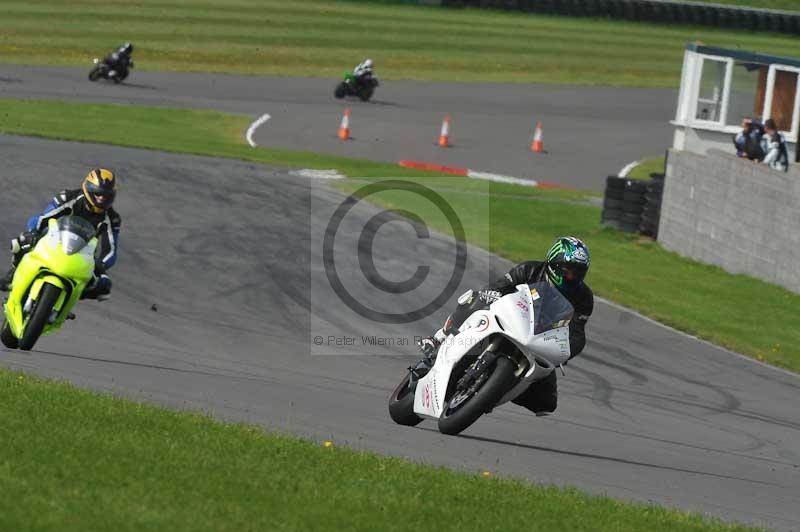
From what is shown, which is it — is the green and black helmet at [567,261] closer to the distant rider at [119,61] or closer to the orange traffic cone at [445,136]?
the orange traffic cone at [445,136]

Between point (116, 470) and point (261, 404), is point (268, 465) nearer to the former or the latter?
point (116, 470)

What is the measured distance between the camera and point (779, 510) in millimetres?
9469

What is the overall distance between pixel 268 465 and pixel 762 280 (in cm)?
1431

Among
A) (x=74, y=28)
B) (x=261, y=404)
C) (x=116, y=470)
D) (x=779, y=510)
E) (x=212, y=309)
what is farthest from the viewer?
(x=74, y=28)

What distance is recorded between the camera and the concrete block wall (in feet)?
66.3

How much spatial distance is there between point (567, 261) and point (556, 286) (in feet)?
1.03

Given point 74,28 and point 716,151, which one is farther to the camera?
point 74,28

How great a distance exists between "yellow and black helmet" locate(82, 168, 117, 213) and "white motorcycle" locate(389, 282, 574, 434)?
3.38m

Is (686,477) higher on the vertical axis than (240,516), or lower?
lower

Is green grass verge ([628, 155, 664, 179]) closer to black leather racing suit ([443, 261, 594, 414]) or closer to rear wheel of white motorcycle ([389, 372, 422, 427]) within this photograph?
black leather racing suit ([443, 261, 594, 414])

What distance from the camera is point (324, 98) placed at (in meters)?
40.1

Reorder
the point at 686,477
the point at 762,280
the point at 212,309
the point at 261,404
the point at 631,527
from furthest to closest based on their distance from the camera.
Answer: the point at 762,280 → the point at 212,309 → the point at 261,404 → the point at 686,477 → the point at 631,527

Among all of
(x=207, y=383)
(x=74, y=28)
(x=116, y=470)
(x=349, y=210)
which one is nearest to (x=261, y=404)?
(x=207, y=383)

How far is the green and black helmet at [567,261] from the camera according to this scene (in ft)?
32.6
